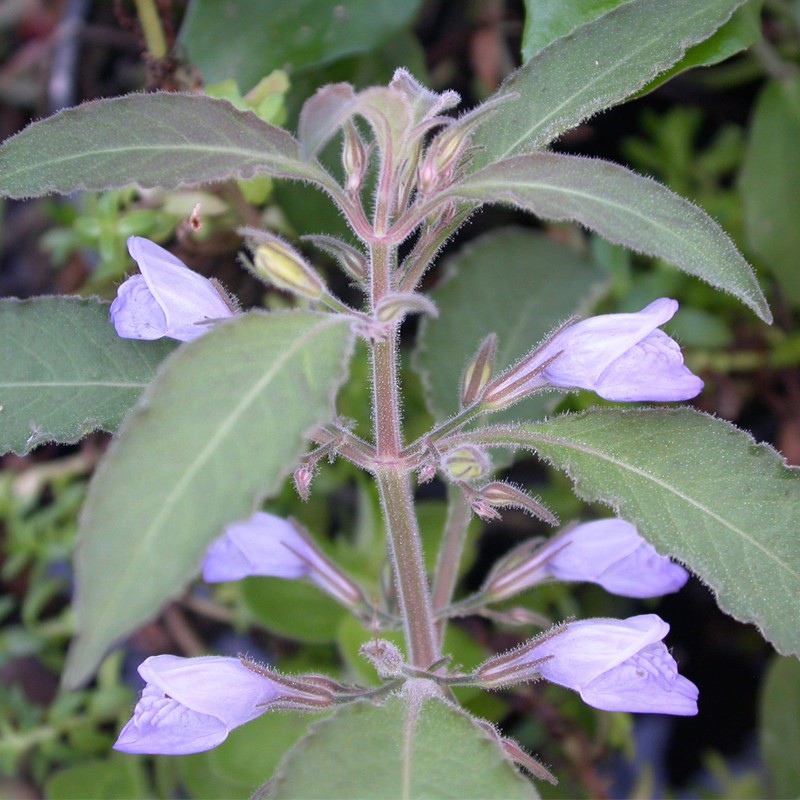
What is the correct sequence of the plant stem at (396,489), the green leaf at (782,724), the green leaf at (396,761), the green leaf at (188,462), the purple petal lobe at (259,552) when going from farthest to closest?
the green leaf at (782,724)
the purple petal lobe at (259,552)
the plant stem at (396,489)
the green leaf at (396,761)
the green leaf at (188,462)

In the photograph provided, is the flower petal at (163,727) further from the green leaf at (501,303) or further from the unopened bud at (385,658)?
the green leaf at (501,303)

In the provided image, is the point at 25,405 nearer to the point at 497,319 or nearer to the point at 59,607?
the point at 497,319

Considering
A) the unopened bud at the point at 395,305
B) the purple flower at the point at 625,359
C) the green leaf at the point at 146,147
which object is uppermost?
the green leaf at the point at 146,147

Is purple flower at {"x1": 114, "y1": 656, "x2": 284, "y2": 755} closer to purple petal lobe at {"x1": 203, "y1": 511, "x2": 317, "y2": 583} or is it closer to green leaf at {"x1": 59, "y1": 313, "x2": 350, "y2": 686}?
purple petal lobe at {"x1": 203, "y1": 511, "x2": 317, "y2": 583}

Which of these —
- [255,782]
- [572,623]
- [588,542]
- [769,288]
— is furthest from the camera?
[769,288]

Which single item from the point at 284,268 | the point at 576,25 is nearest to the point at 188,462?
the point at 284,268

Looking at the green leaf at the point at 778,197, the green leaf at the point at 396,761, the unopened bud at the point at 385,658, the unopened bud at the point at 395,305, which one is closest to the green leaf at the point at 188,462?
the unopened bud at the point at 395,305

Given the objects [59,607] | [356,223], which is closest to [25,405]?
[356,223]

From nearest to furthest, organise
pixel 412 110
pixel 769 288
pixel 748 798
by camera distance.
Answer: pixel 412 110, pixel 748 798, pixel 769 288
